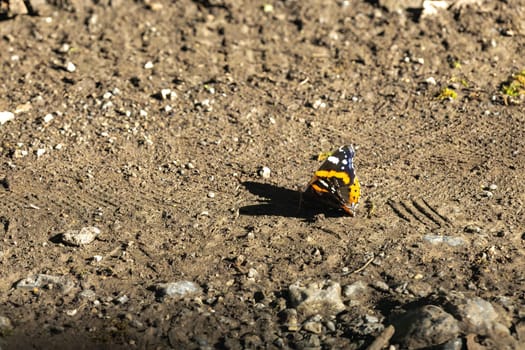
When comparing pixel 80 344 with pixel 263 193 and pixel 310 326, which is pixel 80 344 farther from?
pixel 263 193

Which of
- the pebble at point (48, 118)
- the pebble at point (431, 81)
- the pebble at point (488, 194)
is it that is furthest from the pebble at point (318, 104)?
the pebble at point (48, 118)

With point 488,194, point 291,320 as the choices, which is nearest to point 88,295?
point 291,320

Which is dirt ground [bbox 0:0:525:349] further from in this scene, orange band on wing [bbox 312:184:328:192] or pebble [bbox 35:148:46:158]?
orange band on wing [bbox 312:184:328:192]

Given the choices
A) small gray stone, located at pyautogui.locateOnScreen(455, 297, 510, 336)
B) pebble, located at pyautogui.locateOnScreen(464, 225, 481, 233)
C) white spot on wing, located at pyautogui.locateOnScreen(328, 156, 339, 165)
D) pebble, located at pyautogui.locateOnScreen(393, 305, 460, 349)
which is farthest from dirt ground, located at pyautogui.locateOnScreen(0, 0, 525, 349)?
white spot on wing, located at pyautogui.locateOnScreen(328, 156, 339, 165)

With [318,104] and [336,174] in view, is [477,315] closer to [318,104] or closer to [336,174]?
[336,174]

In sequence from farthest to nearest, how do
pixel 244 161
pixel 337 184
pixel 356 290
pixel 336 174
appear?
pixel 244 161
pixel 336 174
pixel 337 184
pixel 356 290

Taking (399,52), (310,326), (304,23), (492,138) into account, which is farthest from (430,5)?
(310,326)
